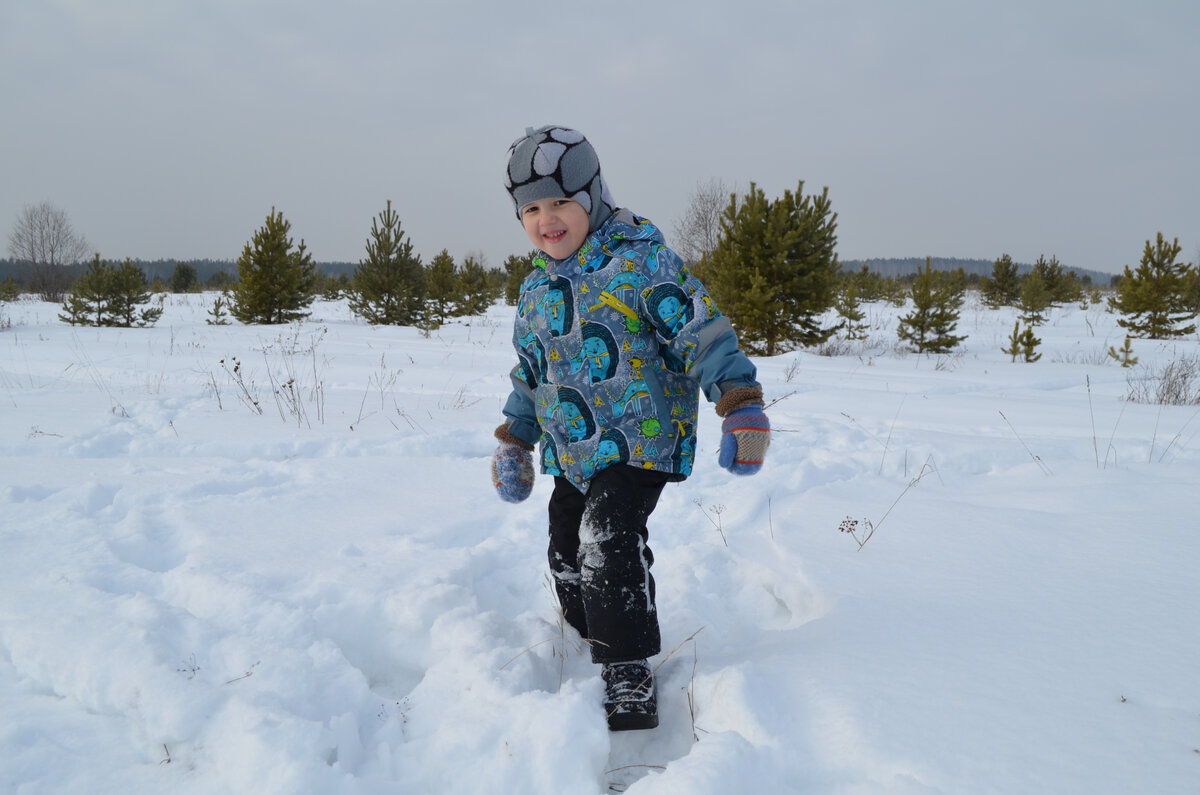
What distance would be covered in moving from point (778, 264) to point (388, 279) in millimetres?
11025

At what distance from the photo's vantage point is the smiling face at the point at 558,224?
164cm

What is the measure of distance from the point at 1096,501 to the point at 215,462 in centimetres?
413

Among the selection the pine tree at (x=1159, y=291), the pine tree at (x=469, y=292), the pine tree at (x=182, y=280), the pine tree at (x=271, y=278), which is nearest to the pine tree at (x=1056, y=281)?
the pine tree at (x=1159, y=291)

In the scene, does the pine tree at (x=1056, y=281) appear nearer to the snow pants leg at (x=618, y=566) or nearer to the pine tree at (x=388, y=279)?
the pine tree at (x=388, y=279)

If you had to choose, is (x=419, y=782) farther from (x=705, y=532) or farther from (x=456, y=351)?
(x=456, y=351)

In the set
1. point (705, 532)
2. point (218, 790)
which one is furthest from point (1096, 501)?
point (218, 790)

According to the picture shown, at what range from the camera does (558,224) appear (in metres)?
1.65

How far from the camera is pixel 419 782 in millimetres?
1250

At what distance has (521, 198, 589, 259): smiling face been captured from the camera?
1638 millimetres

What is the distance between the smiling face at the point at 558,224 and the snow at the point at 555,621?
3.58 ft

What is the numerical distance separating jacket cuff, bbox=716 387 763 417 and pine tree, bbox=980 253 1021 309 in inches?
1218

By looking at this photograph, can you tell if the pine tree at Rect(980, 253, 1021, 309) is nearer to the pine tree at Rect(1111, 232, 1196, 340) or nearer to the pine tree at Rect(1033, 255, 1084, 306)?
the pine tree at Rect(1033, 255, 1084, 306)

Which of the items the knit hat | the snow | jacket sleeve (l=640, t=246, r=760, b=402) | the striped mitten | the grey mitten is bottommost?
the snow

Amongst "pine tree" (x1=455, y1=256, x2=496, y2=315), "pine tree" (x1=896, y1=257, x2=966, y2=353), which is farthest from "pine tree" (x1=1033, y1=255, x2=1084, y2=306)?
"pine tree" (x1=455, y1=256, x2=496, y2=315)
